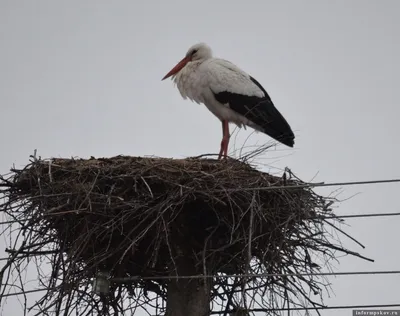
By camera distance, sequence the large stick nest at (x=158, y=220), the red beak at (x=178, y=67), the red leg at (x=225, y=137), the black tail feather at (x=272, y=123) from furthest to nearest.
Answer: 1. the red beak at (x=178, y=67)
2. the red leg at (x=225, y=137)
3. the black tail feather at (x=272, y=123)
4. the large stick nest at (x=158, y=220)

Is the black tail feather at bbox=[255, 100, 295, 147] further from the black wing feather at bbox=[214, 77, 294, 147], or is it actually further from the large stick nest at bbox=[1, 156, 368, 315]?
the large stick nest at bbox=[1, 156, 368, 315]

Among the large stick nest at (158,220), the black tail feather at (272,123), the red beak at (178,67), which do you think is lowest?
the large stick nest at (158,220)

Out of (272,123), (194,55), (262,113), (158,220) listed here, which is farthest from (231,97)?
(158,220)

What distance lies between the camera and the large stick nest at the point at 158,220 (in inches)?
187

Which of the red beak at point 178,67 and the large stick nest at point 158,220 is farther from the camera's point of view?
the red beak at point 178,67

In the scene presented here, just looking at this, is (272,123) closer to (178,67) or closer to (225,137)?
(225,137)

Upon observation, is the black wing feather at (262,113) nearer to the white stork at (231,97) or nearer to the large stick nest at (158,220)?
the white stork at (231,97)

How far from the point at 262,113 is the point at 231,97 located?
0.30 metres

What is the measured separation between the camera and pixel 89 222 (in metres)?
4.84

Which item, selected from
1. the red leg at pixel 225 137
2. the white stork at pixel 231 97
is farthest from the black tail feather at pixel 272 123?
the red leg at pixel 225 137

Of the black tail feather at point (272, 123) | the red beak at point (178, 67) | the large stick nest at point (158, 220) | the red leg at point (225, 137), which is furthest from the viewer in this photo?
the red beak at point (178, 67)

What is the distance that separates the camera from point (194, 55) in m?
7.57

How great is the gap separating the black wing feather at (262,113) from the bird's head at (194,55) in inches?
28.1

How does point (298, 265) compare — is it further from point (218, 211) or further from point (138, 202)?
point (138, 202)
